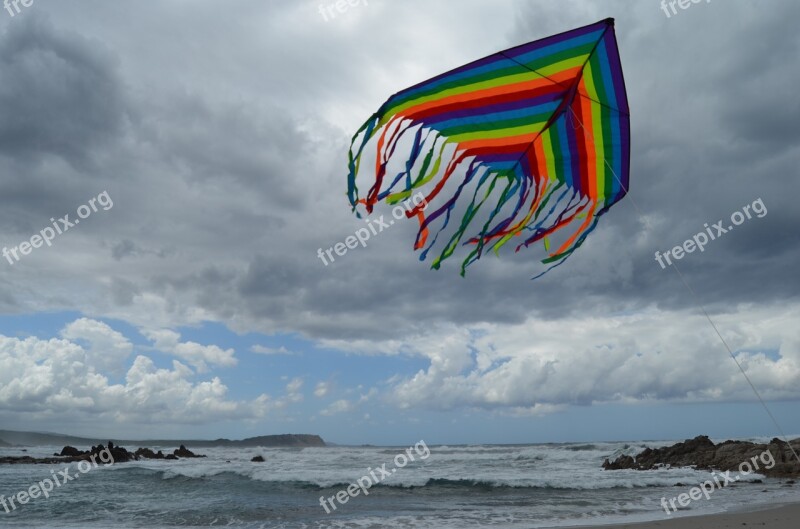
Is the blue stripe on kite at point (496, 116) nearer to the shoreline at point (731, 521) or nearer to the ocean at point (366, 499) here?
the shoreline at point (731, 521)

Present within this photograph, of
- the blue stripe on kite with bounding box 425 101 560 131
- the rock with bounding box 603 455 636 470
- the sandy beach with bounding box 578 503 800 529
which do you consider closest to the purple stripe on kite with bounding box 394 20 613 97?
the blue stripe on kite with bounding box 425 101 560 131

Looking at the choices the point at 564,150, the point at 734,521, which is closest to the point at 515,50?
the point at 564,150

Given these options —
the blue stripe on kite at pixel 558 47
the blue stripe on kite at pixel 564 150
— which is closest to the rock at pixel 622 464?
the blue stripe on kite at pixel 564 150

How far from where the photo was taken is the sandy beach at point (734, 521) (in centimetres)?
868

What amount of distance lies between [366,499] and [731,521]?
27.3 feet

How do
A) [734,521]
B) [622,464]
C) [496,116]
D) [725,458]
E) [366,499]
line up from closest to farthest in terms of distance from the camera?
1. [496,116]
2. [734,521]
3. [366,499]
4. [725,458]
5. [622,464]

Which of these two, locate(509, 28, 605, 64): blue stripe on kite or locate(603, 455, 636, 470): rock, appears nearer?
locate(509, 28, 605, 64): blue stripe on kite

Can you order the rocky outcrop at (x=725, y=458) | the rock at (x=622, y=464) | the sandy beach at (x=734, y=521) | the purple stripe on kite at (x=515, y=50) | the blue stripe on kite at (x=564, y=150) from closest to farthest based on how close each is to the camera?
1. the purple stripe on kite at (x=515, y=50)
2. the blue stripe on kite at (x=564, y=150)
3. the sandy beach at (x=734, y=521)
4. the rocky outcrop at (x=725, y=458)
5. the rock at (x=622, y=464)

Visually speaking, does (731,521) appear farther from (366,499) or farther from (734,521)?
(366,499)

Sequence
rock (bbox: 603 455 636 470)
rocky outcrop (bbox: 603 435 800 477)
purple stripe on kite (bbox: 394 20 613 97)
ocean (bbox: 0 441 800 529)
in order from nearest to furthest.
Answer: purple stripe on kite (bbox: 394 20 613 97), ocean (bbox: 0 441 800 529), rocky outcrop (bbox: 603 435 800 477), rock (bbox: 603 455 636 470)

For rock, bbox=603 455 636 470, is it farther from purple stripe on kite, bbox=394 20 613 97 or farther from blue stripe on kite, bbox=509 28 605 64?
purple stripe on kite, bbox=394 20 613 97

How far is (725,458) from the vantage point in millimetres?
21453

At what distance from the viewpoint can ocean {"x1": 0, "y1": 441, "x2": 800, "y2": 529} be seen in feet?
35.9

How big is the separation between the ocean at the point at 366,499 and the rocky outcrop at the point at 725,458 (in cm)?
133
